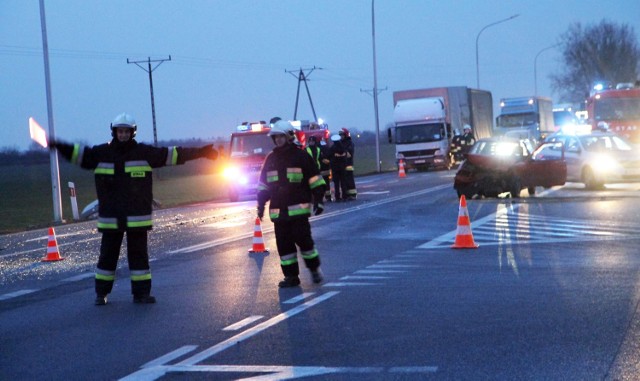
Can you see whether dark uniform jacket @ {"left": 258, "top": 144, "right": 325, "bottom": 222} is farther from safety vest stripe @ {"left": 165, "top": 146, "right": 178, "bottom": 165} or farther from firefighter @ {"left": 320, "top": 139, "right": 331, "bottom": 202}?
firefighter @ {"left": 320, "top": 139, "right": 331, "bottom": 202}

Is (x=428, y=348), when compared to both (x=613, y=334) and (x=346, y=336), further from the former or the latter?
(x=613, y=334)

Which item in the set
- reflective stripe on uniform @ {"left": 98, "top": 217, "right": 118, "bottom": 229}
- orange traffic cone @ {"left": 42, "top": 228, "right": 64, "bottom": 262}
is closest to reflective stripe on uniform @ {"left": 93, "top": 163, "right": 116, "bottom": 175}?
reflective stripe on uniform @ {"left": 98, "top": 217, "right": 118, "bottom": 229}

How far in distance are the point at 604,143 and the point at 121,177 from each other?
796 inches

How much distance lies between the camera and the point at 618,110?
41.9 meters

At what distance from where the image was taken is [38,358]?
770 cm

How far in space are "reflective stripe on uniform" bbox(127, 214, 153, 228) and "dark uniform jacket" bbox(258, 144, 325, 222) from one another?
141 centimetres

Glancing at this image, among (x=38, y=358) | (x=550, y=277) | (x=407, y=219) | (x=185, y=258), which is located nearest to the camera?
(x=38, y=358)

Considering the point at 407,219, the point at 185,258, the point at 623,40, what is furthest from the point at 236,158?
the point at 623,40

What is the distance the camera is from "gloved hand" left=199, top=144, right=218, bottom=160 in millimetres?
10523

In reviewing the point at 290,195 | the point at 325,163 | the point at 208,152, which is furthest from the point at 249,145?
the point at 208,152

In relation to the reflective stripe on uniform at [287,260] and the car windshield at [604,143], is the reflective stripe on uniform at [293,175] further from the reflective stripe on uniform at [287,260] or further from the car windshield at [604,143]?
the car windshield at [604,143]

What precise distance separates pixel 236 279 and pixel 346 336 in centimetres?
401

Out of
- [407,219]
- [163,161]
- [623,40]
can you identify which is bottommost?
[407,219]

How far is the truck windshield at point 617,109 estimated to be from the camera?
4169 cm
